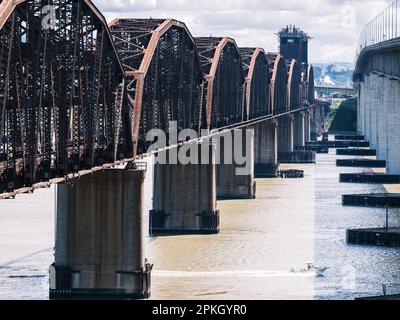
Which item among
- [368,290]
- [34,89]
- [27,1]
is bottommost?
[368,290]

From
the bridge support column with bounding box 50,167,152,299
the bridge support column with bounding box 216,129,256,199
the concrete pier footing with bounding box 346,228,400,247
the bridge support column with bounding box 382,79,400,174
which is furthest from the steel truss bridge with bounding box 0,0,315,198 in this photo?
the bridge support column with bounding box 382,79,400,174

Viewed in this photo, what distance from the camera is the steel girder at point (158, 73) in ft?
244

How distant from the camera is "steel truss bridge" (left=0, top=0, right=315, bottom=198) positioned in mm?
47688

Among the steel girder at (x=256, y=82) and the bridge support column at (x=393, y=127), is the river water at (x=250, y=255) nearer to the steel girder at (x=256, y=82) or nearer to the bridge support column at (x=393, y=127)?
the steel girder at (x=256, y=82)

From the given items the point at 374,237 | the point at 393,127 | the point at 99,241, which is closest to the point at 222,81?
the point at 393,127

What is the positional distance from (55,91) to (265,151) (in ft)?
367

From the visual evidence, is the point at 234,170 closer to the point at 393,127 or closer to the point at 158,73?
the point at 393,127

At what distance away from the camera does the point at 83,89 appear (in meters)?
59.6

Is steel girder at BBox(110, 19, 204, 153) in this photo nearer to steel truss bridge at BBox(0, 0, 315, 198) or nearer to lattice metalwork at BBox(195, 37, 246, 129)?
steel truss bridge at BBox(0, 0, 315, 198)

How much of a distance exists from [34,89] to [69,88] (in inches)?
282

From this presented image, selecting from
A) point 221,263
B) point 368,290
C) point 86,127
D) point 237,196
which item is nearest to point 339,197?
point 237,196

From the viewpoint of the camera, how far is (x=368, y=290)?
215 feet

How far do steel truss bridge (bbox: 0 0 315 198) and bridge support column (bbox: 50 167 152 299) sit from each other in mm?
1826
